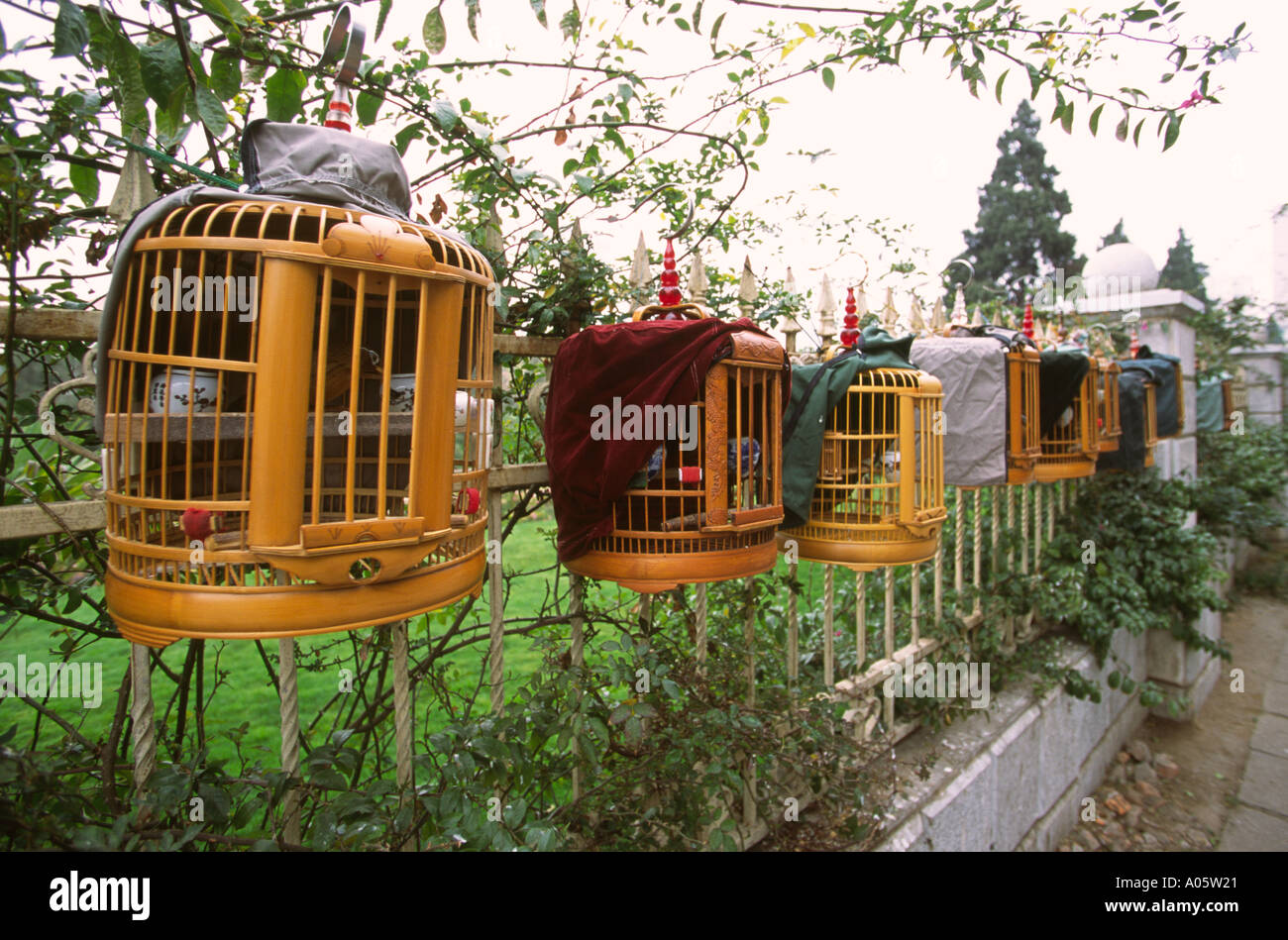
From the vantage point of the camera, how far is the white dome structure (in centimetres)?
580

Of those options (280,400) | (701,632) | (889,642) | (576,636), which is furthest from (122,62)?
(889,642)

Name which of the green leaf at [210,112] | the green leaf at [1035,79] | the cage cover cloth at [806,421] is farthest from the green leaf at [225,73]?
the green leaf at [1035,79]

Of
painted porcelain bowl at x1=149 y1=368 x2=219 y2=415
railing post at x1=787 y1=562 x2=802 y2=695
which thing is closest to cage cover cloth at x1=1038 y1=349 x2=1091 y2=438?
railing post at x1=787 y1=562 x2=802 y2=695

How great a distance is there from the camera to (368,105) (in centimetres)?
162

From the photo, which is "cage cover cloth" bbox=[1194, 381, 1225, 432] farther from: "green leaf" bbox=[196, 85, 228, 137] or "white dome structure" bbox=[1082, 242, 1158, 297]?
"green leaf" bbox=[196, 85, 228, 137]

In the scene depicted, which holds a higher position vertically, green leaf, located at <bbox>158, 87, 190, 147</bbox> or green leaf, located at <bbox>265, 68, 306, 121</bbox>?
green leaf, located at <bbox>265, 68, 306, 121</bbox>

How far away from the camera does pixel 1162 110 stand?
6.05 ft

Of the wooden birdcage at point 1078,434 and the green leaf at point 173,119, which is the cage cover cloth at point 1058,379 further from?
the green leaf at point 173,119

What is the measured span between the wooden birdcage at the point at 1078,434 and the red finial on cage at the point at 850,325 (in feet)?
5.13

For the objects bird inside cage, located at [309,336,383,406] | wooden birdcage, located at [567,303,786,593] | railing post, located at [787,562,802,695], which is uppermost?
bird inside cage, located at [309,336,383,406]

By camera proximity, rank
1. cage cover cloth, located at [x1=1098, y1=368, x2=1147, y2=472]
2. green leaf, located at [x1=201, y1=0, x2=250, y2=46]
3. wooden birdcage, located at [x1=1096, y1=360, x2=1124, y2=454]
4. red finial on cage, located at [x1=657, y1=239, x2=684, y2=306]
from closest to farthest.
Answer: green leaf, located at [x1=201, y1=0, x2=250, y2=46], red finial on cage, located at [x1=657, y1=239, x2=684, y2=306], wooden birdcage, located at [x1=1096, y1=360, x2=1124, y2=454], cage cover cloth, located at [x1=1098, y1=368, x2=1147, y2=472]

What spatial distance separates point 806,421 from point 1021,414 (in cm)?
130

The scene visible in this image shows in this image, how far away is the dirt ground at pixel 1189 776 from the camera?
159 inches

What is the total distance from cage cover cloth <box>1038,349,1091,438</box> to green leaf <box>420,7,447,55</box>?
2.75 metres
